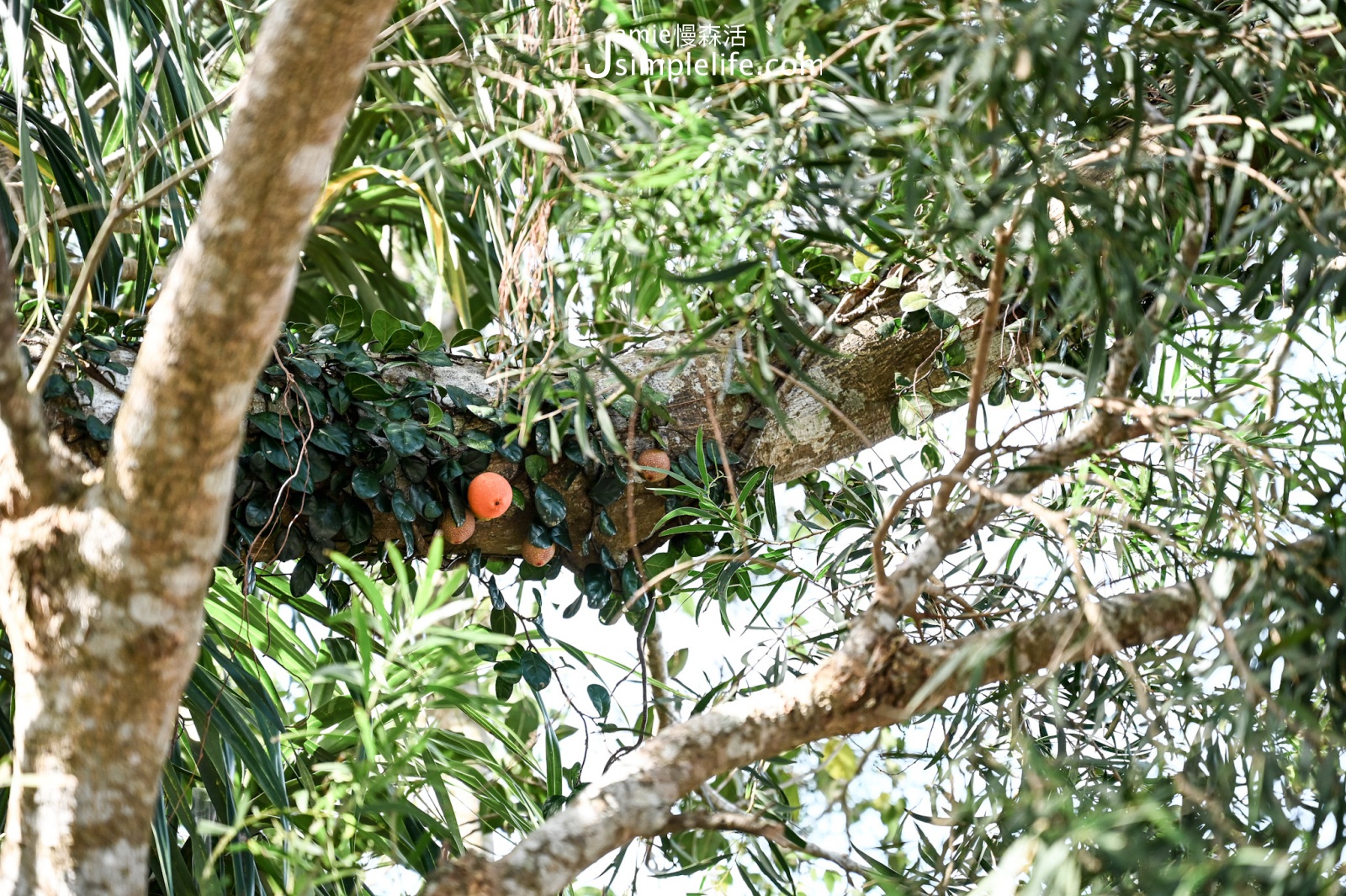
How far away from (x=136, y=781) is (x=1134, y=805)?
23.0 inches

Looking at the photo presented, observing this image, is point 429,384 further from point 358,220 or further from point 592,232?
point 358,220

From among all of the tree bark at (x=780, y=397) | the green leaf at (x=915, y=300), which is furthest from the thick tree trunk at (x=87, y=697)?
the green leaf at (x=915, y=300)

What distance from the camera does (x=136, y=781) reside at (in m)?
0.67

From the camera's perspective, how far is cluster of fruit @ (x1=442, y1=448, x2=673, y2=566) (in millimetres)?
1229

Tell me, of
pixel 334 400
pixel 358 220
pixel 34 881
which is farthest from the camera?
pixel 358 220

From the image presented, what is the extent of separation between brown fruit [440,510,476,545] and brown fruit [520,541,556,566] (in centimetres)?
7

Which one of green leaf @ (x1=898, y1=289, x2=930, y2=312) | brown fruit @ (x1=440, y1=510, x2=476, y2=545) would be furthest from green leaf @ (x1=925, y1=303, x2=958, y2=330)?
brown fruit @ (x1=440, y1=510, x2=476, y2=545)

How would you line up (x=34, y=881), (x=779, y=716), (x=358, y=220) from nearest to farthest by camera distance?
(x=34, y=881) < (x=779, y=716) < (x=358, y=220)

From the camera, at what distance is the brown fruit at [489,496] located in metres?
1.23

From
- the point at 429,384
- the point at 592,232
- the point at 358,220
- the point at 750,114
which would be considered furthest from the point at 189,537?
the point at 358,220

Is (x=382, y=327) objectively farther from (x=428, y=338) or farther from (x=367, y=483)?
(x=367, y=483)

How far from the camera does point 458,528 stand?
49.7 inches

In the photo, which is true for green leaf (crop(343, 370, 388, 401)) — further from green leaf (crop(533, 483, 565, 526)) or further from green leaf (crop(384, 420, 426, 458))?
green leaf (crop(533, 483, 565, 526))

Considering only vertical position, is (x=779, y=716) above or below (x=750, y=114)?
below
